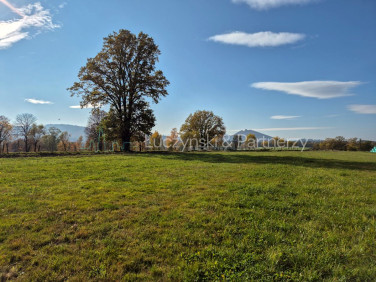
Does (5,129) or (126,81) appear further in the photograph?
(5,129)

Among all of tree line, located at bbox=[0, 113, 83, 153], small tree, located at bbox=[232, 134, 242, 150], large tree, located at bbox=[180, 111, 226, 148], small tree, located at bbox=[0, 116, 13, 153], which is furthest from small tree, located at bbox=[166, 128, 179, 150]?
small tree, located at bbox=[0, 116, 13, 153]

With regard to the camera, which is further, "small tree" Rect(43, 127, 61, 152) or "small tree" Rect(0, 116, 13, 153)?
"small tree" Rect(43, 127, 61, 152)

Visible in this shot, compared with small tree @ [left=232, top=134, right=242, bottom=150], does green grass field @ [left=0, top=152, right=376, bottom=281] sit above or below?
below

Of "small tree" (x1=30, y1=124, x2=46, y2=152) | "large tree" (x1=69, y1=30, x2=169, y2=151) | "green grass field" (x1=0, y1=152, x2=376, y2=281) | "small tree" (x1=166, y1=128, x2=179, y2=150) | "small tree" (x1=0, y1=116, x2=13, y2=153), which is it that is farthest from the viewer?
"small tree" (x1=166, y1=128, x2=179, y2=150)

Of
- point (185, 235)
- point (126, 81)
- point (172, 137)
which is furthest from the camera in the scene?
point (172, 137)

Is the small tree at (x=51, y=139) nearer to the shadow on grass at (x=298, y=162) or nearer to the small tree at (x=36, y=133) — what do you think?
the small tree at (x=36, y=133)

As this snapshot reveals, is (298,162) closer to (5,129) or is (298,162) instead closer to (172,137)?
(172,137)

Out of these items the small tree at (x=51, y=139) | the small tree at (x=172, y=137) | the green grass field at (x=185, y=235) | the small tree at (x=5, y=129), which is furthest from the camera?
the small tree at (x=172, y=137)

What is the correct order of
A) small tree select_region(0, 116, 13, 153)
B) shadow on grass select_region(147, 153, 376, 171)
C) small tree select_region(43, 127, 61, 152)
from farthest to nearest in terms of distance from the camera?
small tree select_region(43, 127, 61, 152), small tree select_region(0, 116, 13, 153), shadow on grass select_region(147, 153, 376, 171)

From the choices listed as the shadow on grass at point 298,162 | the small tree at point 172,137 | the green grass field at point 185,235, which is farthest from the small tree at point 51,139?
the green grass field at point 185,235

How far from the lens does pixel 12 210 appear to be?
5867 millimetres

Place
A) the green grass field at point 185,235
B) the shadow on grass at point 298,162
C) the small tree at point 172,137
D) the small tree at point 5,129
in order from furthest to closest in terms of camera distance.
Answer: the small tree at point 172,137 → the small tree at point 5,129 → the shadow on grass at point 298,162 → the green grass field at point 185,235

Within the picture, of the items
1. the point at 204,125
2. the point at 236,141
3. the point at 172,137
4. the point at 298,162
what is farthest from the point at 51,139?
the point at 298,162

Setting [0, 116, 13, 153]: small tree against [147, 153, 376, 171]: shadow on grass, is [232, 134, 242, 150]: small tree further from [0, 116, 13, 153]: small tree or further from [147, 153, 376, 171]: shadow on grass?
[0, 116, 13, 153]: small tree
